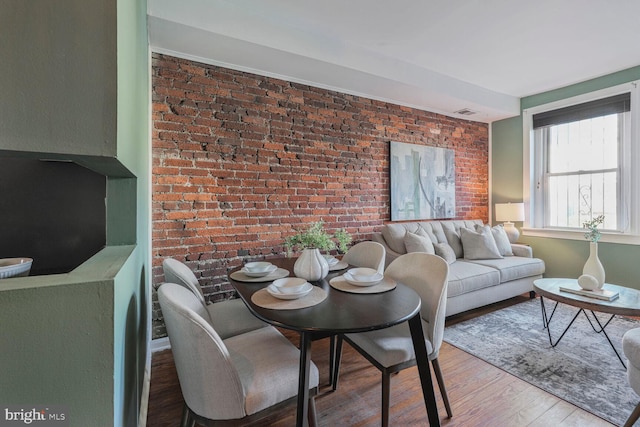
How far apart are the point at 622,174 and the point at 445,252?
2.39 meters

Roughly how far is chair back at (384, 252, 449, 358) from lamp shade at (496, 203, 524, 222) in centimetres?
318

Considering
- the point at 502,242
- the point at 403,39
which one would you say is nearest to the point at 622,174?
the point at 502,242

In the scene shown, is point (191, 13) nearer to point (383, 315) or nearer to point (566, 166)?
point (383, 315)

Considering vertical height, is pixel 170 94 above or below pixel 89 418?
above

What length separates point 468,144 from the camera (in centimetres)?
459

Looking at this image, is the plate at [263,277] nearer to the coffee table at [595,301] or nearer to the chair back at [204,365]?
the chair back at [204,365]

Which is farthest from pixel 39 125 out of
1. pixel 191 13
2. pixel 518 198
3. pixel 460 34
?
pixel 518 198

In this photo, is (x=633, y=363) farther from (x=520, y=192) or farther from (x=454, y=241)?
(x=520, y=192)

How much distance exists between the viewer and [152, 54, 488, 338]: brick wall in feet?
8.24

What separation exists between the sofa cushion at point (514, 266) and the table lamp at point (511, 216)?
545 millimetres

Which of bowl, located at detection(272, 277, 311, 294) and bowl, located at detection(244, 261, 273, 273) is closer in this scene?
bowl, located at detection(272, 277, 311, 294)

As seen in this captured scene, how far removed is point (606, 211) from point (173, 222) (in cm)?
510

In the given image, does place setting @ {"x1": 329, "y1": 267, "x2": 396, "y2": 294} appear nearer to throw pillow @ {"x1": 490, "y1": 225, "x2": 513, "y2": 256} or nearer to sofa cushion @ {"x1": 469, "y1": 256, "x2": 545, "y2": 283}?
sofa cushion @ {"x1": 469, "y1": 256, "x2": 545, "y2": 283}

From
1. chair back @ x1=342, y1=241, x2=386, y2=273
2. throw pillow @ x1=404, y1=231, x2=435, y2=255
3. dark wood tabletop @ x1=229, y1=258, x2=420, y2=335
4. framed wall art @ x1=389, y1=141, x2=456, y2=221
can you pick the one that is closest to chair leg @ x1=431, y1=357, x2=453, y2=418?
dark wood tabletop @ x1=229, y1=258, x2=420, y2=335
